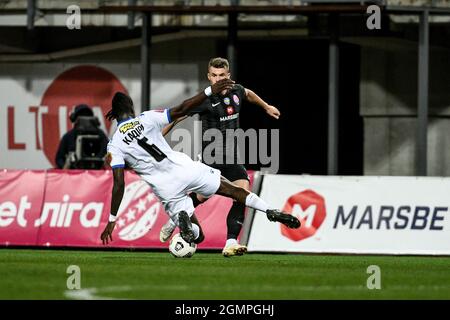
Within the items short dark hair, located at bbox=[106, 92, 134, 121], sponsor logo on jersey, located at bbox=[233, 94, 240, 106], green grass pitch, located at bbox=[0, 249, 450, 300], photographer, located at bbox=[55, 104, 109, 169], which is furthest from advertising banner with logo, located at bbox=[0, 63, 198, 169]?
short dark hair, located at bbox=[106, 92, 134, 121]

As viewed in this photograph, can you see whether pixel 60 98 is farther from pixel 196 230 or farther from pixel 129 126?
pixel 129 126

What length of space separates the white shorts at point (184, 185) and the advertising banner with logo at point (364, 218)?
4119 mm

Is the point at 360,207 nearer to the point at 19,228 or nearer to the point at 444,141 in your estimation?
the point at 19,228

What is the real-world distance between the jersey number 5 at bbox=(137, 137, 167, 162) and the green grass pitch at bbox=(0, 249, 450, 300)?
3.90 ft

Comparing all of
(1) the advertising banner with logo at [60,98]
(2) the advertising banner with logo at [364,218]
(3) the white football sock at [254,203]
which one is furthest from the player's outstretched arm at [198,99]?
(1) the advertising banner with logo at [60,98]

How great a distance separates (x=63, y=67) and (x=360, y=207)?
11.5 m

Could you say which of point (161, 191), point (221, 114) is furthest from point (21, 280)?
point (221, 114)

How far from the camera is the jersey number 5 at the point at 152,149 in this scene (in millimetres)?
13688

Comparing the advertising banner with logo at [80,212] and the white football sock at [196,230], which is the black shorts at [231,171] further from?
the advertising banner with logo at [80,212]

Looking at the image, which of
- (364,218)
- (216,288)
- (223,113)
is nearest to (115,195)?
(223,113)

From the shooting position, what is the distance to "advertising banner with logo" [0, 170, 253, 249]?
18.4 metres

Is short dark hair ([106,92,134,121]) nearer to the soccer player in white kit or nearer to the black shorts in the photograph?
the soccer player in white kit

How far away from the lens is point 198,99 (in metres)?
13.4

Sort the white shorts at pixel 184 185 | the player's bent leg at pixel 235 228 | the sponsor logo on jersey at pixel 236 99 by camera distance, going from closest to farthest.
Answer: the white shorts at pixel 184 185, the player's bent leg at pixel 235 228, the sponsor logo on jersey at pixel 236 99
